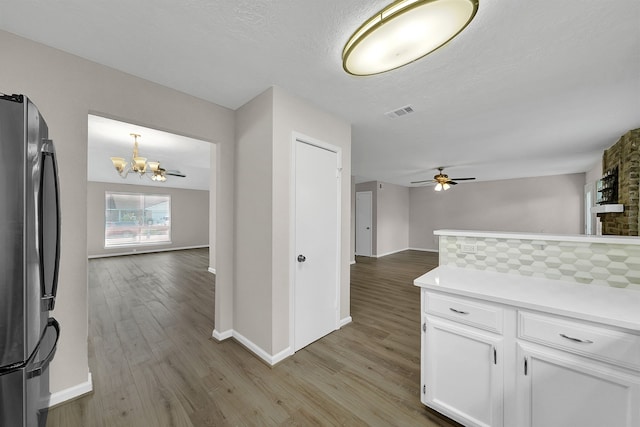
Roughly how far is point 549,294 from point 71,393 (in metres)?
3.25

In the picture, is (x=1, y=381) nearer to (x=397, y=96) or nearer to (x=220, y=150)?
(x=220, y=150)

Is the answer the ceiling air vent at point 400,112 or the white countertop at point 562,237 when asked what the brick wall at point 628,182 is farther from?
the ceiling air vent at point 400,112

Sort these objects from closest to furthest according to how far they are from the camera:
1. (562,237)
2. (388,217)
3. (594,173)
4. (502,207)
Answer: (562,237)
(594,173)
(502,207)
(388,217)

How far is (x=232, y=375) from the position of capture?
1.96 m

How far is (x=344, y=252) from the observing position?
2879mm

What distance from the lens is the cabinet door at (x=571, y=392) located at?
102 cm

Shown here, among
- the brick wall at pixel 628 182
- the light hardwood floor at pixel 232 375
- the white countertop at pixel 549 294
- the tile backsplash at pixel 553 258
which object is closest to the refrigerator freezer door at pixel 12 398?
the light hardwood floor at pixel 232 375

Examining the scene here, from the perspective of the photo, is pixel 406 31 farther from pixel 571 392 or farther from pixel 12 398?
pixel 12 398

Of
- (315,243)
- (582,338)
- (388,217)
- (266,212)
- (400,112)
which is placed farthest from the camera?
(388,217)

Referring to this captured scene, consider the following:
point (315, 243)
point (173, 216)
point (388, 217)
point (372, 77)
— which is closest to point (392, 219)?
point (388, 217)

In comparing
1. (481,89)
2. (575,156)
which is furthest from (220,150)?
(575,156)

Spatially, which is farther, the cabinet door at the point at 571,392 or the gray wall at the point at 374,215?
the gray wall at the point at 374,215

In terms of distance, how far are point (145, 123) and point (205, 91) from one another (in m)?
0.61

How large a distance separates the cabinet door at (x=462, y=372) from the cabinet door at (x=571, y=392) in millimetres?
116
